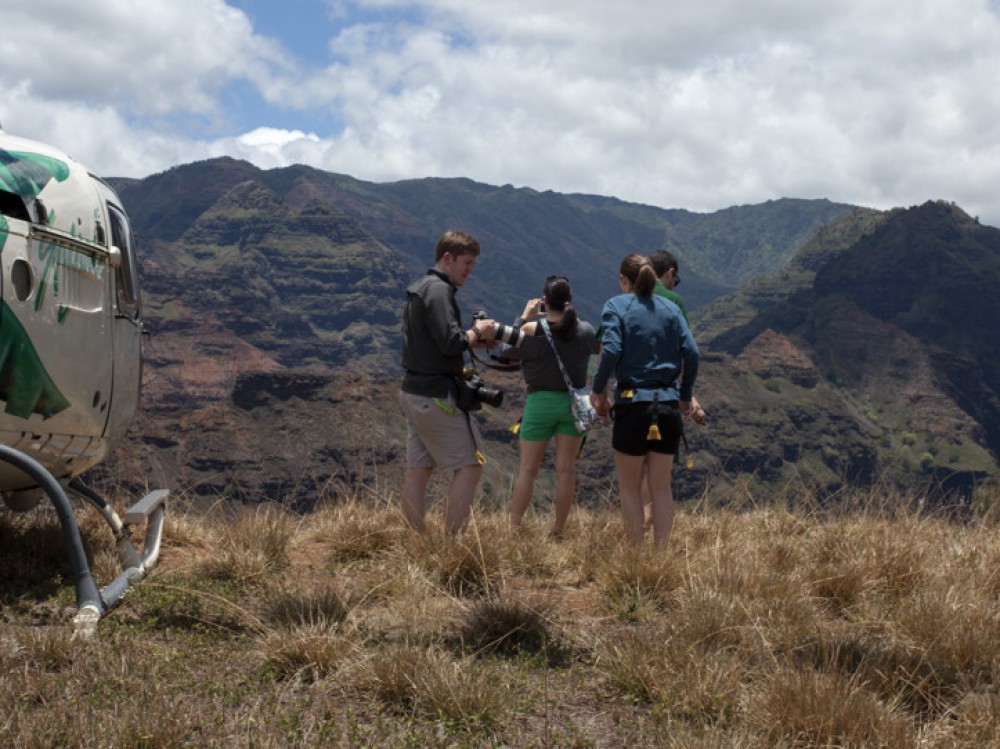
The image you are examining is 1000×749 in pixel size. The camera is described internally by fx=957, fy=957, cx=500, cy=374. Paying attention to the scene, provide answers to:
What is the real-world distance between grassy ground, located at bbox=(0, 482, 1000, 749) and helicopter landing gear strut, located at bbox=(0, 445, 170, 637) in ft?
0.31

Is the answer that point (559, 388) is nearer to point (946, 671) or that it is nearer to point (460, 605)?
point (460, 605)

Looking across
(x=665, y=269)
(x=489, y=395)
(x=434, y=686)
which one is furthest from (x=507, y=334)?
(x=434, y=686)

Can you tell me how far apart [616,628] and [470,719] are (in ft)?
4.77

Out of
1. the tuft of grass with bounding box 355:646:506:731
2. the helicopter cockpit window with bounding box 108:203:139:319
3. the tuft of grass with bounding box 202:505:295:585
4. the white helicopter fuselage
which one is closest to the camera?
the tuft of grass with bounding box 355:646:506:731

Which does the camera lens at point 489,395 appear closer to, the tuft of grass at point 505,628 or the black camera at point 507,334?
the black camera at point 507,334

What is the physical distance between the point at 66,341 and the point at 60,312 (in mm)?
154

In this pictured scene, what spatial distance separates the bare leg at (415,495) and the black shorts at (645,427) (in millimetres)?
1241

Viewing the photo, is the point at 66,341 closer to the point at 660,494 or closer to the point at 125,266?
the point at 125,266

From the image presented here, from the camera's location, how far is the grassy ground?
3195 millimetres

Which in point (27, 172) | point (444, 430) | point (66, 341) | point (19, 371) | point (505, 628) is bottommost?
point (505, 628)

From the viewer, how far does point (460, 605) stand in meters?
4.51

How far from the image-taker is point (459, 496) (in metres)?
5.82

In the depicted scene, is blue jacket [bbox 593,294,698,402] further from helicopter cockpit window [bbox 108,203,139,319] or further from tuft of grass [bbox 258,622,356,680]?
helicopter cockpit window [bbox 108,203,139,319]

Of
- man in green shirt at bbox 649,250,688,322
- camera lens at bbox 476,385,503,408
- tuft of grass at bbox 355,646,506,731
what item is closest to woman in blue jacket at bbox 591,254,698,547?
camera lens at bbox 476,385,503,408
